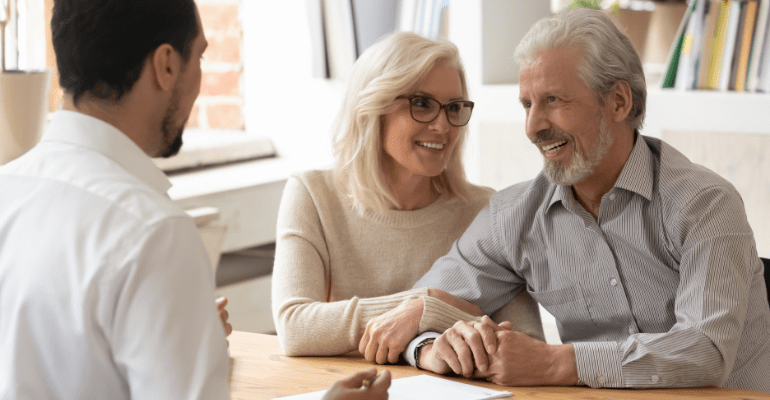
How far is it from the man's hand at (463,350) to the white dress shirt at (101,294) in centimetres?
69

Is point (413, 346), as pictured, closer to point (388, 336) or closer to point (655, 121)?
point (388, 336)

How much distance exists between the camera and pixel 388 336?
152 cm

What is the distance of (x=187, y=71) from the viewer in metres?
0.93

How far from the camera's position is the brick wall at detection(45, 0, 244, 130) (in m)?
3.64

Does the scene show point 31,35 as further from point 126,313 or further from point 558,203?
point 126,313

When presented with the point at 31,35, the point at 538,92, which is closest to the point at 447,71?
the point at 538,92

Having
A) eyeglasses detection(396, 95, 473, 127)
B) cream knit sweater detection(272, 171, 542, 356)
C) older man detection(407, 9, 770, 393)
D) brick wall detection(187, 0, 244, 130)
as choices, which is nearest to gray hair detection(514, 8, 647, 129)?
older man detection(407, 9, 770, 393)

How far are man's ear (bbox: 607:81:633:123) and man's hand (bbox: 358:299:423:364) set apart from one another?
25.1 inches

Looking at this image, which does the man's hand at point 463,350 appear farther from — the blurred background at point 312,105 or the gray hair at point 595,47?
the blurred background at point 312,105

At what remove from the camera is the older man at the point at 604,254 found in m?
1.39

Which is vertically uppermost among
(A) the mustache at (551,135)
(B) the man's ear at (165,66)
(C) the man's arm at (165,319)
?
(B) the man's ear at (165,66)

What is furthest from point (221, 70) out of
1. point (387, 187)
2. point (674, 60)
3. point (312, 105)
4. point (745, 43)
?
point (745, 43)

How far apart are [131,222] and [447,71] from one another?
129 centimetres

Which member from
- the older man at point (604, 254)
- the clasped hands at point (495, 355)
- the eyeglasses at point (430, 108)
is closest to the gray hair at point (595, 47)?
the older man at point (604, 254)
